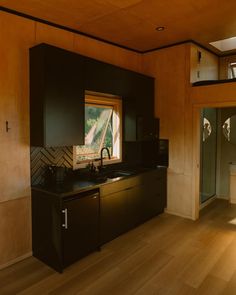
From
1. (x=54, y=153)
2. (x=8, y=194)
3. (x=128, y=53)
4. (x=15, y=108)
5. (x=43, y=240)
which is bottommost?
(x=43, y=240)

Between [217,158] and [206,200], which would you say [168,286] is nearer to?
[206,200]

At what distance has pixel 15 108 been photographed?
2885 mm

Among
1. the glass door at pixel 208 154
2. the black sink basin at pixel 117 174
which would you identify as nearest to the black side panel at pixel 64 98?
the black sink basin at pixel 117 174

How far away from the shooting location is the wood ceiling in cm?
276

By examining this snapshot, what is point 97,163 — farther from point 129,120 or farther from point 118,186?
point 129,120

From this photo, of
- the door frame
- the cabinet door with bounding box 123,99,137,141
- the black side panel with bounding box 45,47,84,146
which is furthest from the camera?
the cabinet door with bounding box 123,99,137,141

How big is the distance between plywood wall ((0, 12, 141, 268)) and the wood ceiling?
0.24m

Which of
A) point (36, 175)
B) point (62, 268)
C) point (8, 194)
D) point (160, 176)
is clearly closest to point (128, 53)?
point (160, 176)

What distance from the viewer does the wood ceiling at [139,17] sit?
2.76m

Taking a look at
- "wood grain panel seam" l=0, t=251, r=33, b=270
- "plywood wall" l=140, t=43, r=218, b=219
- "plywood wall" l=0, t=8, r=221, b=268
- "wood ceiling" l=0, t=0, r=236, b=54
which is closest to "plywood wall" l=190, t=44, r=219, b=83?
"plywood wall" l=140, t=43, r=218, b=219

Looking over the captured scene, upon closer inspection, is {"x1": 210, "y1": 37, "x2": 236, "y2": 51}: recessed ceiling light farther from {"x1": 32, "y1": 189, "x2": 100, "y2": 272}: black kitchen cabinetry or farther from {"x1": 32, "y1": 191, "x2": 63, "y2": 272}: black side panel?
{"x1": 32, "y1": 191, "x2": 63, "y2": 272}: black side panel

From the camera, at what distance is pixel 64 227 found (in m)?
2.68

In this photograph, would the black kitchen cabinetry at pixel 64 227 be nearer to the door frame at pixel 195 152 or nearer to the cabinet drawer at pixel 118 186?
the cabinet drawer at pixel 118 186

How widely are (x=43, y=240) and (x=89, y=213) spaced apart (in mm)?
625
